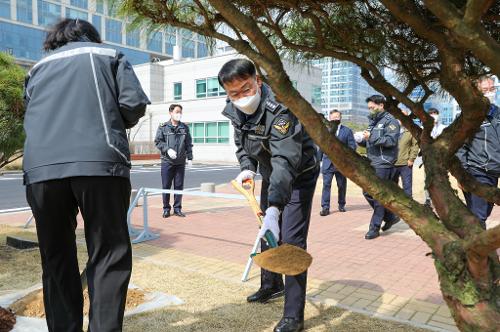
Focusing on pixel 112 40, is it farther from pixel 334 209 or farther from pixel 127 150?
pixel 127 150

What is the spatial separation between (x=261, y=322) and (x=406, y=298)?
4.08ft

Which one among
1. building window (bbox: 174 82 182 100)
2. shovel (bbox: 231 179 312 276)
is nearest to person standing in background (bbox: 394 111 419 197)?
shovel (bbox: 231 179 312 276)

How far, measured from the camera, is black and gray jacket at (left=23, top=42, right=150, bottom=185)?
1.95 m

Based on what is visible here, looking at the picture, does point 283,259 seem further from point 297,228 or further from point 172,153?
point 172,153

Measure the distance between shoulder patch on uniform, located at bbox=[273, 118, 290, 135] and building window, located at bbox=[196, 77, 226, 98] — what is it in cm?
2765

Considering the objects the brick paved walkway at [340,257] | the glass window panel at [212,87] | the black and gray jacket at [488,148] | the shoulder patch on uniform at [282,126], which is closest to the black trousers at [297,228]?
the shoulder patch on uniform at [282,126]

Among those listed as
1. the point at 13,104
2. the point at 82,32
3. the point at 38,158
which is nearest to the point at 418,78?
the point at 82,32

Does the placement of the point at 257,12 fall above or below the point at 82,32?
above

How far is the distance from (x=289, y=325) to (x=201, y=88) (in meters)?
29.6

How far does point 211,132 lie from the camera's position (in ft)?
101

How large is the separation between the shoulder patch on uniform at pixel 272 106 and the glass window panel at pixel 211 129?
27812 millimetres

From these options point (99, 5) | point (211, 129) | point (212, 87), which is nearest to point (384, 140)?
point (99, 5)

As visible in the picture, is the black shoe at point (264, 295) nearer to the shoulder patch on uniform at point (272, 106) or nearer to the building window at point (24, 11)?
the shoulder patch on uniform at point (272, 106)

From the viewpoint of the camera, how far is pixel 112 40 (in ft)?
157
